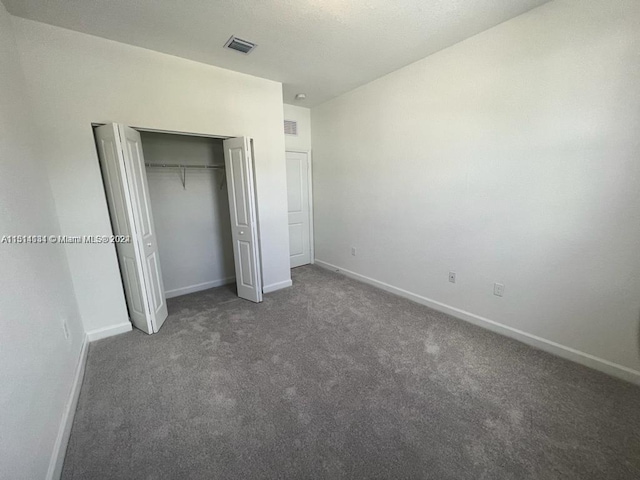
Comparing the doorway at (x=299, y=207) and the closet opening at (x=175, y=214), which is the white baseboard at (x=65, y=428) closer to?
the closet opening at (x=175, y=214)

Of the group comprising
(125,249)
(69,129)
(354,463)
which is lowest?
(354,463)

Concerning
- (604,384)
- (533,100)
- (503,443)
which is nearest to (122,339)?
(503,443)

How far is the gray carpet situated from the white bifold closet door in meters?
0.30

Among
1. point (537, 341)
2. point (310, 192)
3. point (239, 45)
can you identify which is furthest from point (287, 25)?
point (537, 341)

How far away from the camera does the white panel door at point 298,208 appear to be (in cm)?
441

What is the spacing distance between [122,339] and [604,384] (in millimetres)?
4103

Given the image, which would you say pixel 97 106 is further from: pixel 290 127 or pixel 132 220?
pixel 290 127

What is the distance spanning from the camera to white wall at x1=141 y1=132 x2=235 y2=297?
331 cm

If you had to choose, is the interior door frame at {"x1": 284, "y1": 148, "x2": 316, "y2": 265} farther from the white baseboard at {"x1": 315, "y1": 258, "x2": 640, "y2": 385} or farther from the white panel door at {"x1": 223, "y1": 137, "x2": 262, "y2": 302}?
the white baseboard at {"x1": 315, "y1": 258, "x2": 640, "y2": 385}

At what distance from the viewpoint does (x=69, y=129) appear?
7.32 feet

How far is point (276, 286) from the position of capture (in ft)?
12.2

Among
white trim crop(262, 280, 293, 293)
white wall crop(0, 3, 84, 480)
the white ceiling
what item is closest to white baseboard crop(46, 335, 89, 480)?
white wall crop(0, 3, 84, 480)

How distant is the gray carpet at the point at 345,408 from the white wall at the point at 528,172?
19.2 inches

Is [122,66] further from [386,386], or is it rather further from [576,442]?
[576,442]
